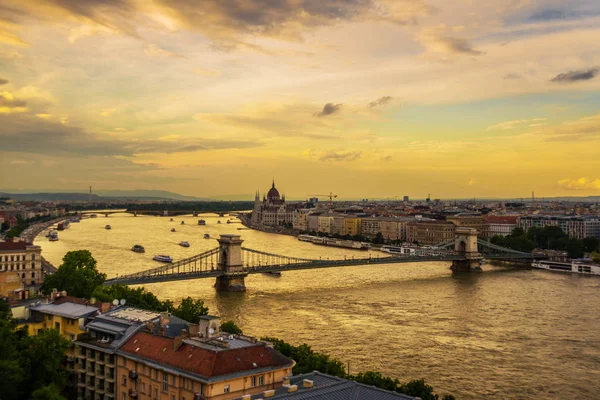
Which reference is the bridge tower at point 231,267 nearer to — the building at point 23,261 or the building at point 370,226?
the building at point 23,261

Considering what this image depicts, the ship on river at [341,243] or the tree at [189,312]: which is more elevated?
the tree at [189,312]

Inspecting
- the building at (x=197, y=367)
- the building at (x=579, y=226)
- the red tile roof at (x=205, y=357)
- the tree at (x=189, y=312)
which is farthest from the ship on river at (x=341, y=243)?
the red tile roof at (x=205, y=357)

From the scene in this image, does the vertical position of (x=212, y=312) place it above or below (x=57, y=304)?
below

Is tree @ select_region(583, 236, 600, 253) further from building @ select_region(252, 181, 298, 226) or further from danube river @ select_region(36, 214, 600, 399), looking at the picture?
building @ select_region(252, 181, 298, 226)

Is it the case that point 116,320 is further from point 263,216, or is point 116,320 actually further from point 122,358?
point 263,216

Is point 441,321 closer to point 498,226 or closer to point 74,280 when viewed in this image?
point 74,280

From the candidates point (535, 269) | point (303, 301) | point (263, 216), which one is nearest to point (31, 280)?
point (303, 301)
